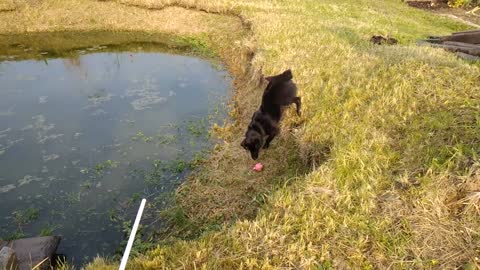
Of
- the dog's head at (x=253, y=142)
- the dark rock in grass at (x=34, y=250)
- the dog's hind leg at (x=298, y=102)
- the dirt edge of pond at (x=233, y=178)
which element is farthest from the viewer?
the dog's hind leg at (x=298, y=102)

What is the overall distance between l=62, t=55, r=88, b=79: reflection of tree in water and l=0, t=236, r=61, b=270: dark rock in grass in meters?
7.69

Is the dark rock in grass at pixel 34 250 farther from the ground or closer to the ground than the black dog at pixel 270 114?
closer to the ground

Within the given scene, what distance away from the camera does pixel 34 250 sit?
4949mm

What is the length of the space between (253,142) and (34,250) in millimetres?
4017

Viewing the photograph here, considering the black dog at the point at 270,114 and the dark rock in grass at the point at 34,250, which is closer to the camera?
the dark rock in grass at the point at 34,250

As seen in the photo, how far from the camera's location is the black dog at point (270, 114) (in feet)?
22.9

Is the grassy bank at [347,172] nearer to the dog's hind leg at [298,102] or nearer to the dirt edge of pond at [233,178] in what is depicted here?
the dirt edge of pond at [233,178]

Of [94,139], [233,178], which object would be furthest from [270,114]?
[94,139]

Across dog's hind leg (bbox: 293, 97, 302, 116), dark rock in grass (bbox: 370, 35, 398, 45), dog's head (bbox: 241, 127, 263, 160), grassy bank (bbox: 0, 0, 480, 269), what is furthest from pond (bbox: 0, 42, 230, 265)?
dark rock in grass (bbox: 370, 35, 398, 45)

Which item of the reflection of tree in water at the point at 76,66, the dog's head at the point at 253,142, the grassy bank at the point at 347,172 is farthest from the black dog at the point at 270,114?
the reflection of tree in water at the point at 76,66

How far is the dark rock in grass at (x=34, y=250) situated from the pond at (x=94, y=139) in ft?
1.45

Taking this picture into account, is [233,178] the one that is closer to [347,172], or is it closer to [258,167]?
[258,167]

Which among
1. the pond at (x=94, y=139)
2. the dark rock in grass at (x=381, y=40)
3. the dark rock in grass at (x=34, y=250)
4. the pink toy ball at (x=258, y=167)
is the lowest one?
the pond at (x=94, y=139)

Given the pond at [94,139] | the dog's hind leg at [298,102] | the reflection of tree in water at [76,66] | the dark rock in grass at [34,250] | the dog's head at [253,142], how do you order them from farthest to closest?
the reflection of tree in water at [76,66]
the dog's hind leg at [298,102]
the dog's head at [253,142]
the pond at [94,139]
the dark rock in grass at [34,250]
